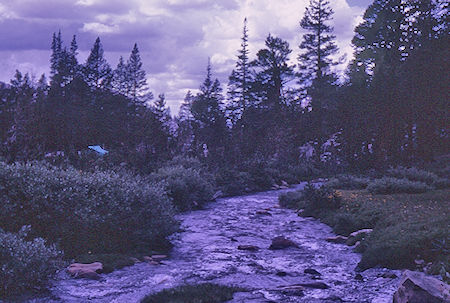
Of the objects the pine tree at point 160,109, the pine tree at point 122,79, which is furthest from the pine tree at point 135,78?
the pine tree at point 160,109

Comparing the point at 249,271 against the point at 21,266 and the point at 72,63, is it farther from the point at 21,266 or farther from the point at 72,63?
the point at 72,63

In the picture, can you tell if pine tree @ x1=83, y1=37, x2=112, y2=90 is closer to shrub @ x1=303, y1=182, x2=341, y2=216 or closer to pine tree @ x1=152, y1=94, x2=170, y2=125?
pine tree @ x1=152, y1=94, x2=170, y2=125

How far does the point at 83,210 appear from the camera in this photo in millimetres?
8445

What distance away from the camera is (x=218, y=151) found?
87.5 feet

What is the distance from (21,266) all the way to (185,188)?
30.9 ft

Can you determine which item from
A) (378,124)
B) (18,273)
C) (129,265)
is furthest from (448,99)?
(18,273)

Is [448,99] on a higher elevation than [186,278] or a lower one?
higher

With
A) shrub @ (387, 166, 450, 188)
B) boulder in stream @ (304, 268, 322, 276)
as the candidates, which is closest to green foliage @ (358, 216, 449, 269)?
boulder in stream @ (304, 268, 322, 276)

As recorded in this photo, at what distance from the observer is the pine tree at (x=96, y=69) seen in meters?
53.9

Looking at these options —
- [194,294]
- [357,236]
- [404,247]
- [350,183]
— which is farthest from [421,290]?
[350,183]

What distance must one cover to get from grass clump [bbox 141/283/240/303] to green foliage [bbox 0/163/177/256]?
268 cm

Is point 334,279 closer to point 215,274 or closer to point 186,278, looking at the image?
point 215,274

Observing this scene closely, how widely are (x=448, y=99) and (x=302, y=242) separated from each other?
1944 centimetres

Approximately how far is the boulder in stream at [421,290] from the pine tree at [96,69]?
5174 cm
